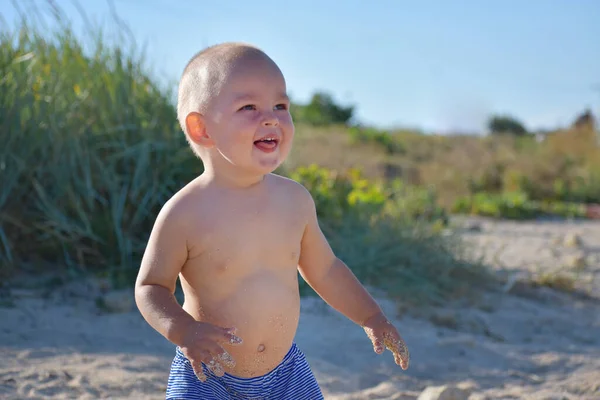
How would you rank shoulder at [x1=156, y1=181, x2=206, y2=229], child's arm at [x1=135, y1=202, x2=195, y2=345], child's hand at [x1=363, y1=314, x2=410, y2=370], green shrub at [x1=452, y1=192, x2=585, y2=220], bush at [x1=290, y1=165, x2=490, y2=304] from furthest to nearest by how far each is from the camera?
green shrub at [x1=452, y1=192, x2=585, y2=220], bush at [x1=290, y1=165, x2=490, y2=304], child's hand at [x1=363, y1=314, x2=410, y2=370], shoulder at [x1=156, y1=181, x2=206, y2=229], child's arm at [x1=135, y1=202, x2=195, y2=345]

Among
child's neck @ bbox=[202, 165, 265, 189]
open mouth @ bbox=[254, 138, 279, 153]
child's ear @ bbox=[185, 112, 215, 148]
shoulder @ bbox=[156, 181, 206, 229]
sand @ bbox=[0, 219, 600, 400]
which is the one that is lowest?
sand @ bbox=[0, 219, 600, 400]

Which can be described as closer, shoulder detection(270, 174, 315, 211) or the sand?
shoulder detection(270, 174, 315, 211)

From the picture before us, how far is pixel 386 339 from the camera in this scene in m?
2.09

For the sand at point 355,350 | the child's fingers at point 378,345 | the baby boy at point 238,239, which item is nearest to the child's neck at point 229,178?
the baby boy at point 238,239

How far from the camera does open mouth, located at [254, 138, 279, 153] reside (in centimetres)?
193

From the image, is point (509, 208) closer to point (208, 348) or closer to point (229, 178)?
point (229, 178)

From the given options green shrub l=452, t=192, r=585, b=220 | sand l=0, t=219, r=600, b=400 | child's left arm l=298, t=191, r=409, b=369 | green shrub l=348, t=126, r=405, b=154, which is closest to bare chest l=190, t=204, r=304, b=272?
child's left arm l=298, t=191, r=409, b=369

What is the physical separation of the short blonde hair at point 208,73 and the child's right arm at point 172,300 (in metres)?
0.27

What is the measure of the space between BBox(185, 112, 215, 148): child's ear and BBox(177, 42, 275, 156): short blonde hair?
16 mm

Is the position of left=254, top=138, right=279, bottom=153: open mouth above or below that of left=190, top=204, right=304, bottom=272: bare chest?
above

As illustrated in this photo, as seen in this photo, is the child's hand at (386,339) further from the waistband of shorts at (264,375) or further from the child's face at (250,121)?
the child's face at (250,121)

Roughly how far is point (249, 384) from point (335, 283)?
39 centimetres

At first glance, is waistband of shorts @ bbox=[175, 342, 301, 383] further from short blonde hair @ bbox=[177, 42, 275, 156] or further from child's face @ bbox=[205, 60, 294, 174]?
short blonde hair @ bbox=[177, 42, 275, 156]

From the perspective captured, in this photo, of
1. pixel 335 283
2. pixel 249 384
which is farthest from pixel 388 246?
pixel 249 384
